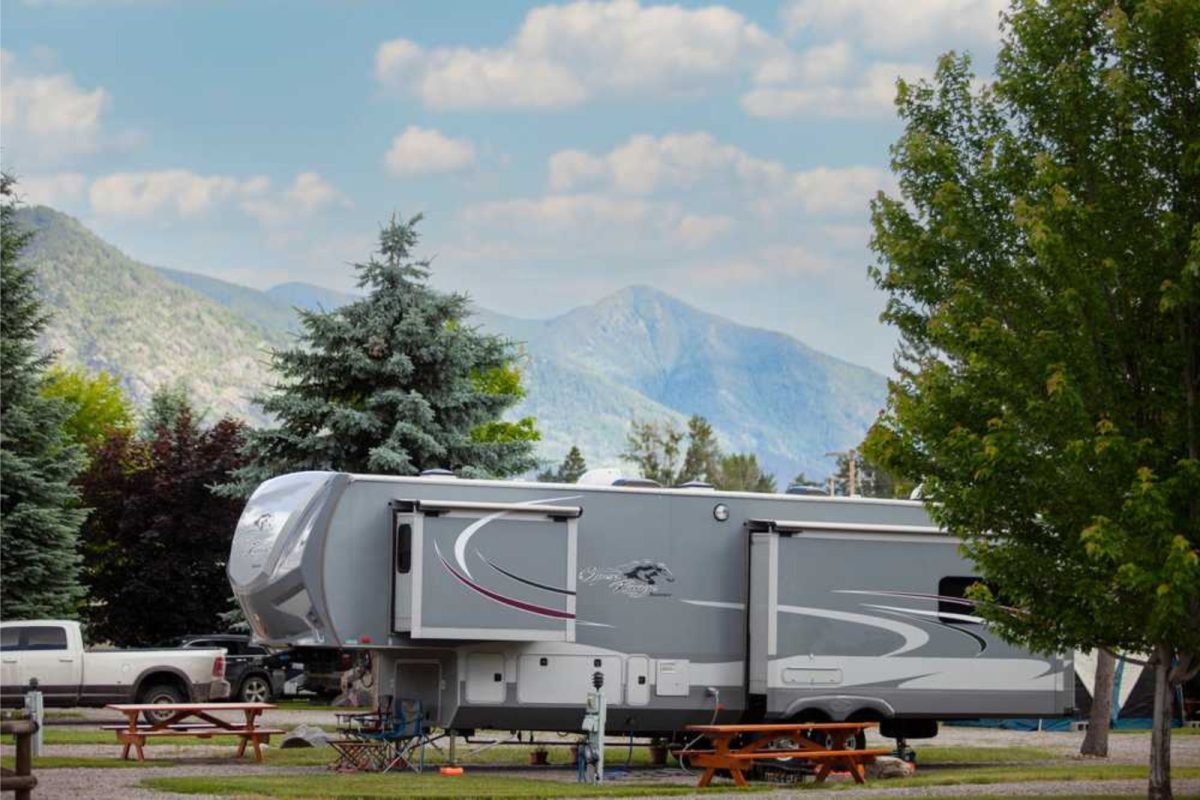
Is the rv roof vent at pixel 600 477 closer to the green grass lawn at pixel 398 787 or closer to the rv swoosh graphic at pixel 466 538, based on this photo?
the rv swoosh graphic at pixel 466 538

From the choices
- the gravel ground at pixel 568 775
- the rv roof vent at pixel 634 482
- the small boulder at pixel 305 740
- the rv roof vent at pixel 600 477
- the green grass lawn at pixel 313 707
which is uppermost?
the rv roof vent at pixel 600 477

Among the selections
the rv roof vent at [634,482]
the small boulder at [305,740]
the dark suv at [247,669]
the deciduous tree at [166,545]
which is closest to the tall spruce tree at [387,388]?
the dark suv at [247,669]

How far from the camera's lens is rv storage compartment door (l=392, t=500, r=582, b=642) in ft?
66.4

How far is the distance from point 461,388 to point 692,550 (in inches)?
647

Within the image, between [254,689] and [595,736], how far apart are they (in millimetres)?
15781

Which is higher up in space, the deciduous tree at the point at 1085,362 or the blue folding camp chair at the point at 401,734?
the deciduous tree at the point at 1085,362

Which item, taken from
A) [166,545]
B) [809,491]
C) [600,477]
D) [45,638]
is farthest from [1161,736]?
[166,545]

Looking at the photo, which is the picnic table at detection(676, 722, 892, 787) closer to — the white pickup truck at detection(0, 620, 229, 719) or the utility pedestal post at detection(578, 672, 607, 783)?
the utility pedestal post at detection(578, 672, 607, 783)

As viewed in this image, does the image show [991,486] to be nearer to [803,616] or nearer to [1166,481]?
[1166,481]

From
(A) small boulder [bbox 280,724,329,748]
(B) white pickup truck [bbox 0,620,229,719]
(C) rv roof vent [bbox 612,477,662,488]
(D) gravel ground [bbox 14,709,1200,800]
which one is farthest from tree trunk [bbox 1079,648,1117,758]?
(B) white pickup truck [bbox 0,620,229,719]

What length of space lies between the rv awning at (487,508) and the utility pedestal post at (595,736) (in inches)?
75.0

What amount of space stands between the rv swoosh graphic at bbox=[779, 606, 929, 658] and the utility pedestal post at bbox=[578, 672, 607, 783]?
2.94m

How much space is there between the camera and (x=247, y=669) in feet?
112

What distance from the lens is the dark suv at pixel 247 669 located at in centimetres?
3403
